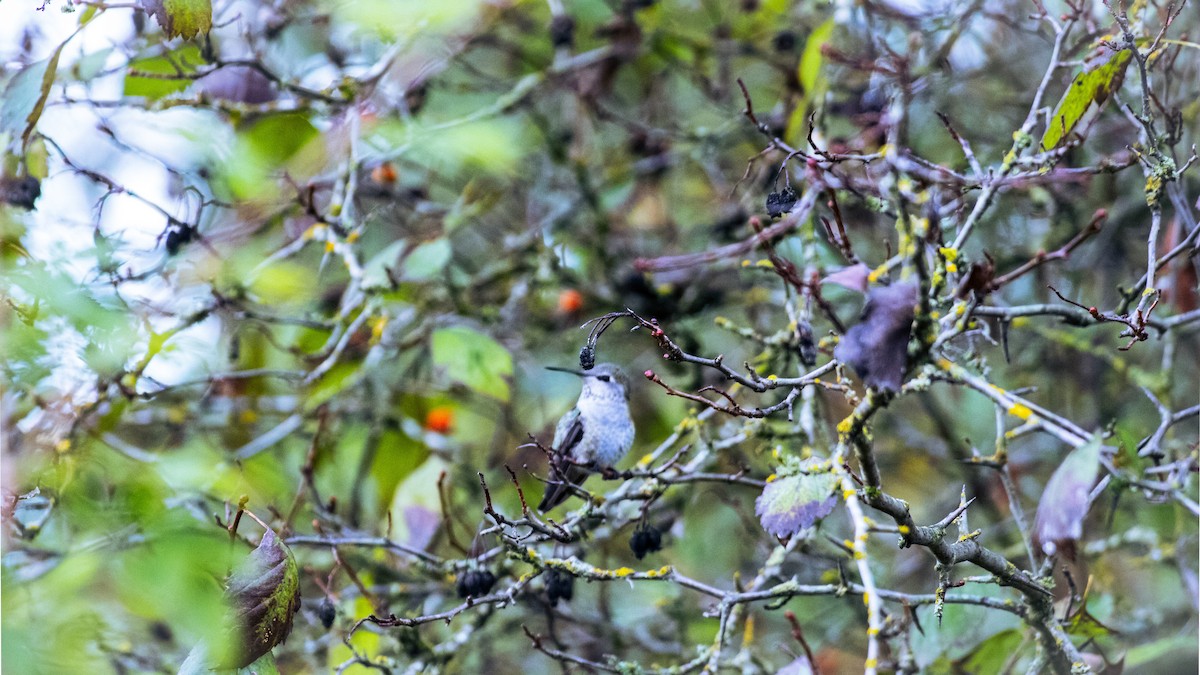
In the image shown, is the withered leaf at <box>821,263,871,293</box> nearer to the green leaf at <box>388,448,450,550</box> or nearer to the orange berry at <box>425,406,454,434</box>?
the green leaf at <box>388,448,450,550</box>

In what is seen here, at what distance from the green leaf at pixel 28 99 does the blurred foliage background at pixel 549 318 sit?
1 centimetres

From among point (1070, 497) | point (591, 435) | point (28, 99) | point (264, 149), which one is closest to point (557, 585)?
point (591, 435)

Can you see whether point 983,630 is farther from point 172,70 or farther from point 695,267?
point 172,70

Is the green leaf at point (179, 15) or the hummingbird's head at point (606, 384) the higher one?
the green leaf at point (179, 15)

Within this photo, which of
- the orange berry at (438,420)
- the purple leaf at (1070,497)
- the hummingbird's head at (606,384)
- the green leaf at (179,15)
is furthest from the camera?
the orange berry at (438,420)

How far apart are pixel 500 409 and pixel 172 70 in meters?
1.85

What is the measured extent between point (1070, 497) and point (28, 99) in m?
2.58

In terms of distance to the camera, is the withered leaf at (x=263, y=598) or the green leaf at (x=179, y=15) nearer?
the withered leaf at (x=263, y=598)

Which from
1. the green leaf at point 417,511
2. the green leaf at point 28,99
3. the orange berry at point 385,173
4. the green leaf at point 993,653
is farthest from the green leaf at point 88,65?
the green leaf at point 993,653

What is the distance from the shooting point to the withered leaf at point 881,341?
1.50 metres

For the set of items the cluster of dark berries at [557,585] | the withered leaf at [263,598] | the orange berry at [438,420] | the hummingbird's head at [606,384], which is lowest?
the orange berry at [438,420]

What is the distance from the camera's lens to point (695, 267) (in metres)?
3.82

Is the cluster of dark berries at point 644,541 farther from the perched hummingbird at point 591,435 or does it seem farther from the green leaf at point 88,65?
the green leaf at point 88,65

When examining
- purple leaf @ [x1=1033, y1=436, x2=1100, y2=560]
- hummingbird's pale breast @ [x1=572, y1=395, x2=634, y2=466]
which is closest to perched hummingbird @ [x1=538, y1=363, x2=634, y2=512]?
hummingbird's pale breast @ [x1=572, y1=395, x2=634, y2=466]
